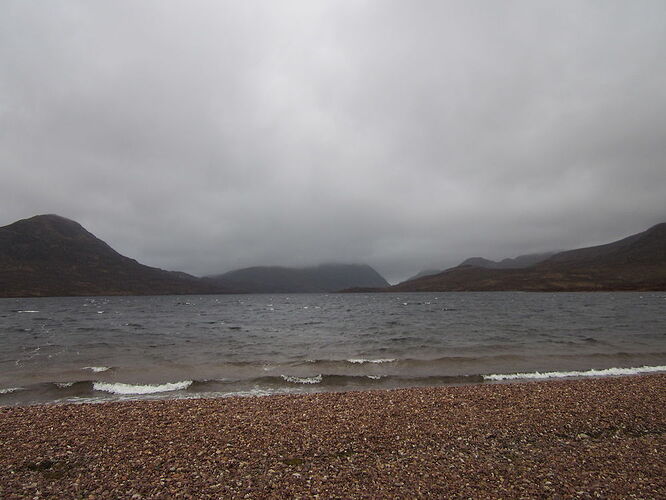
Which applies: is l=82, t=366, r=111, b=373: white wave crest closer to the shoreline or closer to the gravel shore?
the shoreline

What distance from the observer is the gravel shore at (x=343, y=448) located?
812 cm

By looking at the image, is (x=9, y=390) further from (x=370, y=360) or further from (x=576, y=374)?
(x=576, y=374)

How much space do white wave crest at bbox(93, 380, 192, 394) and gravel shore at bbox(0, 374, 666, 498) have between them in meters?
5.02

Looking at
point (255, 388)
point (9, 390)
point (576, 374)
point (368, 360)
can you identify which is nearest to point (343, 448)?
point (255, 388)

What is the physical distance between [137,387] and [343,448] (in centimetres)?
1515

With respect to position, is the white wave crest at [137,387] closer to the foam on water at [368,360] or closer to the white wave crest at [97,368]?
the white wave crest at [97,368]

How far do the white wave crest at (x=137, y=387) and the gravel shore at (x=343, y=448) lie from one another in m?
5.02

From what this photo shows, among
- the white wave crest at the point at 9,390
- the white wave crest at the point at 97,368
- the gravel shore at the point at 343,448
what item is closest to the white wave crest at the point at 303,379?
the gravel shore at the point at 343,448

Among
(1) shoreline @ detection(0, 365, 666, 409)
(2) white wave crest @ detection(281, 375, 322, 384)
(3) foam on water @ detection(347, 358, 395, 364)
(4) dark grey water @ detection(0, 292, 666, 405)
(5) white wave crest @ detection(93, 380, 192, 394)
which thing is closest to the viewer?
(1) shoreline @ detection(0, 365, 666, 409)

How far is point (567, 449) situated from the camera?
32.8 ft

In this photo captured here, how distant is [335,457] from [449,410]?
5565 millimetres

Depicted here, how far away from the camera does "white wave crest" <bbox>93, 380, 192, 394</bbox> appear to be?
759 inches

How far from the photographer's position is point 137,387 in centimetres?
1995

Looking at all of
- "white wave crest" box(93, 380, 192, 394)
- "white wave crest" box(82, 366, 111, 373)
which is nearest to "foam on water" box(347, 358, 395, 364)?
"white wave crest" box(93, 380, 192, 394)
